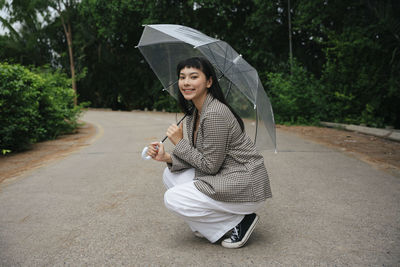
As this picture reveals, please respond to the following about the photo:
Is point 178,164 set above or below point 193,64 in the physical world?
below

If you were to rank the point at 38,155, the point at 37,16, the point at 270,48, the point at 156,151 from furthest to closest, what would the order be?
the point at 37,16
the point at 270,48
the point at 38,155
the point at 156,151

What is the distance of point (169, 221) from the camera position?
11.7 feet

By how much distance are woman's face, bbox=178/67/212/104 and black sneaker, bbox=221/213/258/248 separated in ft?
3.71

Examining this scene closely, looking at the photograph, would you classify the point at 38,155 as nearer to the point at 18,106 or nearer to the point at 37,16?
the point at 18,106

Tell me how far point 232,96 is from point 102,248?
6.05 feet

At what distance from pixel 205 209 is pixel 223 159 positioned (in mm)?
433

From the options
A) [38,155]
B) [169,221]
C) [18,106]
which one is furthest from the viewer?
[38,155]

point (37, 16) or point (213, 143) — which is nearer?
point (213, 143)

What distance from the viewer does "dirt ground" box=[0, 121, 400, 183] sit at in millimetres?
6223

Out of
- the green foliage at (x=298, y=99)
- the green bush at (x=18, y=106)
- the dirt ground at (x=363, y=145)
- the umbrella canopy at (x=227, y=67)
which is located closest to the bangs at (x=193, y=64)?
the umbrella canopy at (x=227, y=67)

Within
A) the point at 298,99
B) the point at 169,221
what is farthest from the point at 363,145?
the point at 169,221

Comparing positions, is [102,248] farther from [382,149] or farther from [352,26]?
[352,26]

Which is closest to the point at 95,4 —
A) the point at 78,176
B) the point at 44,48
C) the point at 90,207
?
the point at 44,48

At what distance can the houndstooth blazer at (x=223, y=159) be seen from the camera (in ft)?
8.73
